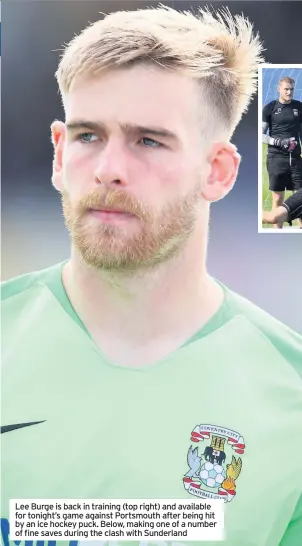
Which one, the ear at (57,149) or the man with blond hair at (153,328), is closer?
the man with blond hair at (153,328)

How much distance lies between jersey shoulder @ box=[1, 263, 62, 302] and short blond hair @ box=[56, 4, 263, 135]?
0.55 m

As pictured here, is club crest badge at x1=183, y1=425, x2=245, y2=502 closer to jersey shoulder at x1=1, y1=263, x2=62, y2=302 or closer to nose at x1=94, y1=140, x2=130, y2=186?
jersey shoulder at x1=1, y1=263, x2=62, y2=302

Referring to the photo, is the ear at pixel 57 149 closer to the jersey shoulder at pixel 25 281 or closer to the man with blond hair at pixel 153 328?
the man with blond hair at pixel 153 328

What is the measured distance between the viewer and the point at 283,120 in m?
1.73

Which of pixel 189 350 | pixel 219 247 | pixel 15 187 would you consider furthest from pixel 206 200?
pixel 15 187

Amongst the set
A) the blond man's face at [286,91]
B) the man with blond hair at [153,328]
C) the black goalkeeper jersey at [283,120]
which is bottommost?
the man with blond hair at [153,328]

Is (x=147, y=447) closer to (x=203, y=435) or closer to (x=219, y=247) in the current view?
(x=203, y=435)

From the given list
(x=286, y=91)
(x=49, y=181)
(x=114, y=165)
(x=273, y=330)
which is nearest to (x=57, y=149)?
(x=49, y=181)

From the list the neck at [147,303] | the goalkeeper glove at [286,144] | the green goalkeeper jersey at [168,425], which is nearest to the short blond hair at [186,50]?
the goalkeeper glove at [286,144]

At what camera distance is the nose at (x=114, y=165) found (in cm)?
158

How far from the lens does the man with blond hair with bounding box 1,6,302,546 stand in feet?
5.23
